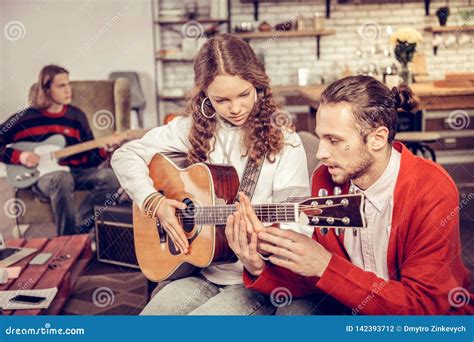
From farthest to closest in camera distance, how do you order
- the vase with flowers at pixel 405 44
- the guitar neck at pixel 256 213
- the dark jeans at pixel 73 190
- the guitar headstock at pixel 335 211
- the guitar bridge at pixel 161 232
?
the dark jeans at pixel 73 190 → the vase with flowers at pixel 405 44 → the guitar bridge at pixel 161 232 → the guitar neck at pixel 256 213 → the guitar headstock at pixel 335 211

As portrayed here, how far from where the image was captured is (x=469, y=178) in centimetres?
153

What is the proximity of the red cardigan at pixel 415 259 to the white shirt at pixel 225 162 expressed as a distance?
16 centimetres

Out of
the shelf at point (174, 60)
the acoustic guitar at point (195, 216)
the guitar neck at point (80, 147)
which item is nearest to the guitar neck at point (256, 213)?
the acoustic guitar at point (195, 216)

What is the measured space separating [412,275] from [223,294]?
43 cm

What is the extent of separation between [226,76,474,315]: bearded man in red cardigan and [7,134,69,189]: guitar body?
121 centimetres

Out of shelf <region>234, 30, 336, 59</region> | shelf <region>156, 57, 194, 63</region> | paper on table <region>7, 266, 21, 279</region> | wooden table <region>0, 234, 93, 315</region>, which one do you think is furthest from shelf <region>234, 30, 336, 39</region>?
paper on table <region>7, 266, 21, 279</region>

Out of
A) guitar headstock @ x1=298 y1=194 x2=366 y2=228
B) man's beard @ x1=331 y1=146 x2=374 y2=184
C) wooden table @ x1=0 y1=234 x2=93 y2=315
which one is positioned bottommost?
wooden table @ x1=0 y1=234 x2=93 y2=315

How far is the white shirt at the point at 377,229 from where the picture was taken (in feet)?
4.15

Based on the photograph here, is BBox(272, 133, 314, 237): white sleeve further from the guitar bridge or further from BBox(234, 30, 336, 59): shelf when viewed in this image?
BBox(234, 30, 336, 59): shelf

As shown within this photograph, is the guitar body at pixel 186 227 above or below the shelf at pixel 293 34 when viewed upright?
below

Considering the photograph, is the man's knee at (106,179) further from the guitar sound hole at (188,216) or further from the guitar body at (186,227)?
the guitar sound hole at (188,216)

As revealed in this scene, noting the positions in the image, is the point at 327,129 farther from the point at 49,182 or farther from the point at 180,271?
the point at 49,182

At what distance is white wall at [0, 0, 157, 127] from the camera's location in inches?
65.1

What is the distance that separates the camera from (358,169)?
126 cm
